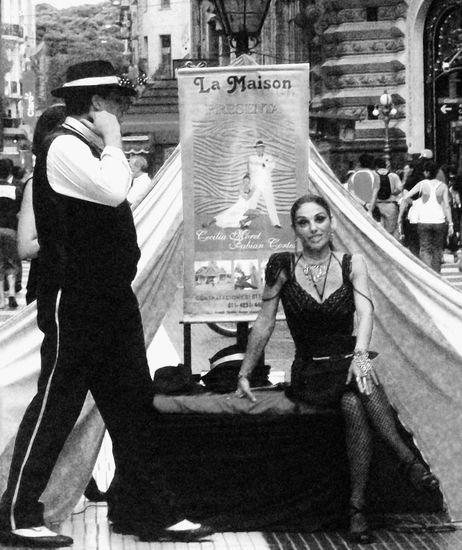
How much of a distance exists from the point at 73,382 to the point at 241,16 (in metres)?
3.06

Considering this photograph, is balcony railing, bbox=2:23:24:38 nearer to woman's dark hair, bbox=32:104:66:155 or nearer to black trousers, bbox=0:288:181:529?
woman's dark hair, bbox=32:104:66:155

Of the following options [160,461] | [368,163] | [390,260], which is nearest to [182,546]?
[160,461]

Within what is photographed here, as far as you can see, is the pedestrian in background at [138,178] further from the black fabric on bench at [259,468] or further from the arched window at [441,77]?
the arched window at [441,77]

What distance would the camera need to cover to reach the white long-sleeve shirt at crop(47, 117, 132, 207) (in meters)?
6.21

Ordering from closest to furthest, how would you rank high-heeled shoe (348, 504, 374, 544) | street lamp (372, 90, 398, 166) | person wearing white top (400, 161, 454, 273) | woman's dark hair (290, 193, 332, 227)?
high-heeled shoe (348, 504, 374, 544) < woman's dark hair (290, 193, 332, 227) < person wearing white top (400, 161, 454, 273) < street lamp (372, 90, 398, 166)

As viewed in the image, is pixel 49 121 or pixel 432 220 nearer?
pixel 49 121

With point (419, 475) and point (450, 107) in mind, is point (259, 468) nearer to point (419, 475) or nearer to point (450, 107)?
point (419, 475)

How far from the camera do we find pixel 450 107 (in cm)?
3316

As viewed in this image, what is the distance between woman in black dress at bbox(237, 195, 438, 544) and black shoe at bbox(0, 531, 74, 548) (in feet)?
3.37

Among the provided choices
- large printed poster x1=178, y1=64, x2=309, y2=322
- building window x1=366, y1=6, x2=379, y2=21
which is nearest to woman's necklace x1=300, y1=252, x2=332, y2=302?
large printed poster x1=178, y1=64, x2=309, y2=322

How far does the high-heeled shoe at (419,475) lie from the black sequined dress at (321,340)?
0.41m

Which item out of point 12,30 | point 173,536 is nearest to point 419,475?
point 173,536

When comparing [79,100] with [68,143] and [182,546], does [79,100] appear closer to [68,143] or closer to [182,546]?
[68,143]

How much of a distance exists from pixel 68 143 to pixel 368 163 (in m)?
17.9
